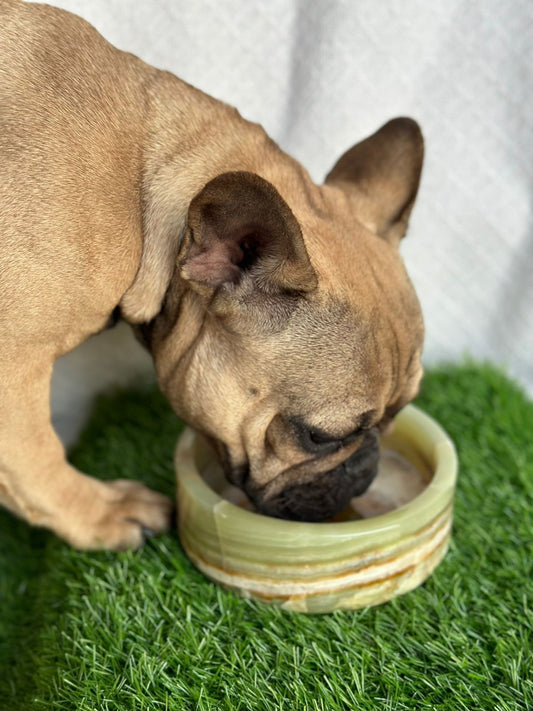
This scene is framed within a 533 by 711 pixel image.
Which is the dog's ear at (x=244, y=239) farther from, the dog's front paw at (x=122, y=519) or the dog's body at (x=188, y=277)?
the dog's front paw at (x=122, y=519)

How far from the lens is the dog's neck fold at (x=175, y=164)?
1.49 metres

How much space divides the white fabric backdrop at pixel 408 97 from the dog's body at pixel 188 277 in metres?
0.69

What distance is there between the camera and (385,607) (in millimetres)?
1586

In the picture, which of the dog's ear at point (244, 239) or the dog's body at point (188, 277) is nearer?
the dog's ear at point (244, 239)

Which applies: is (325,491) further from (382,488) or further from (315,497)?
(382,488)

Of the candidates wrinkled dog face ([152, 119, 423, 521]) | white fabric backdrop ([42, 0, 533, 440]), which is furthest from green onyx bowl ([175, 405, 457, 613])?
white fabric backdrop ([42, 0, 533, 440])

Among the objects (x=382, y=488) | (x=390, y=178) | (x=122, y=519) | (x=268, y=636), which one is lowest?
(x=122, y=519)

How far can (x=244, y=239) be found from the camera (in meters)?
1.36

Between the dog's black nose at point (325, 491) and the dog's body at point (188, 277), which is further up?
the dog's body at point (188, 277)

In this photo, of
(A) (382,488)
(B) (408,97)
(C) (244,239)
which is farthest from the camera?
(B) (408,97)

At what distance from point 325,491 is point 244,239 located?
1.82 feet

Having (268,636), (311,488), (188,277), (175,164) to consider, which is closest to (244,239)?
(188,277)

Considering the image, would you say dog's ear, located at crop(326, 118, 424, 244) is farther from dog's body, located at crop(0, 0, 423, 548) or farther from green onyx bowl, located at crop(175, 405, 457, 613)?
green onyx bowl, located at crop(175, 405, 457, 613)

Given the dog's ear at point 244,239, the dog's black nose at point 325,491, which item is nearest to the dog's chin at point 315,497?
the dog's black nose at point 325,491
